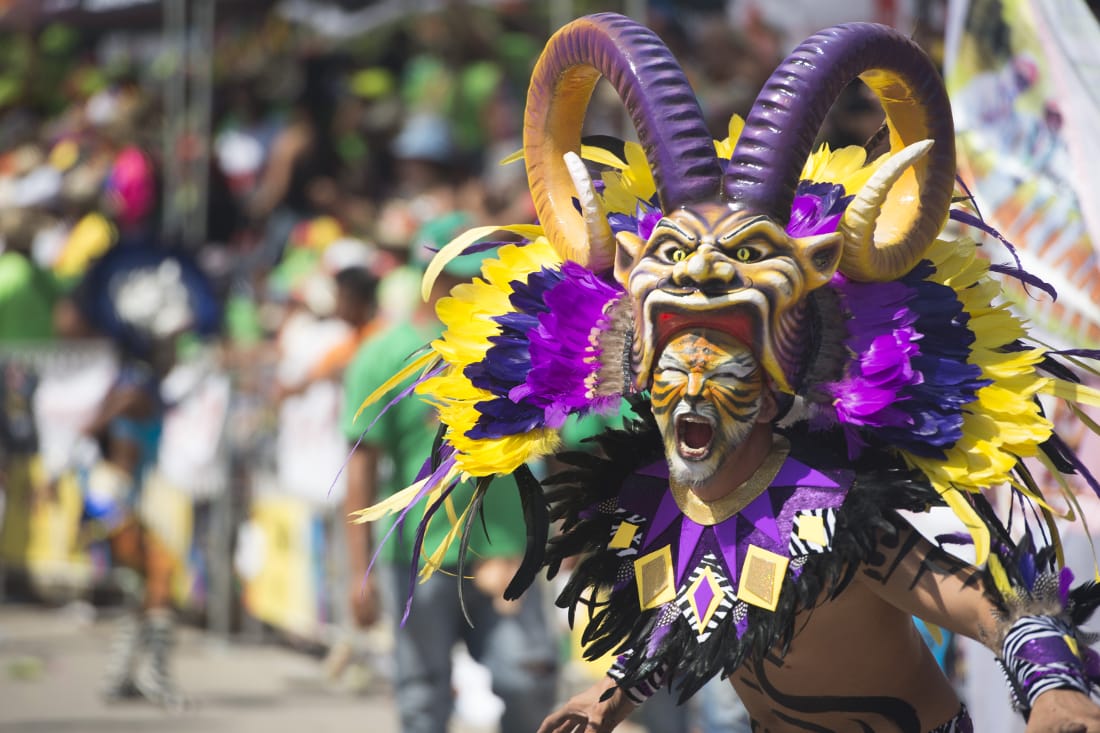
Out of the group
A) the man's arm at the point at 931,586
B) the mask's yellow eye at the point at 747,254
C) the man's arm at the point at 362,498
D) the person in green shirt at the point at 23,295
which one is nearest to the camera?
the man's arm at the point at 931,586

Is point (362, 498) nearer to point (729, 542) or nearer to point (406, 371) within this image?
point (406, 371)

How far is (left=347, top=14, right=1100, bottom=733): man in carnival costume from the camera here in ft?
8.80

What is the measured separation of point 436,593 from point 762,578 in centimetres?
236

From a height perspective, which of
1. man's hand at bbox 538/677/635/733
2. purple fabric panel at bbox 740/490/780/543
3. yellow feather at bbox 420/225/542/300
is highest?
yellow feather at bbox 420/225/542/300

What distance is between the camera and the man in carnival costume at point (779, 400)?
2682mm

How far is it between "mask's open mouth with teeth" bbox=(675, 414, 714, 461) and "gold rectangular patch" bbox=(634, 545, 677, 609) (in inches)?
9.7

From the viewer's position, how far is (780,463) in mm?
2873

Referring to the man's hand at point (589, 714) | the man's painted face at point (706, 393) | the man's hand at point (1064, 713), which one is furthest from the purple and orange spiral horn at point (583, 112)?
the man's hand at point (1064, 713)

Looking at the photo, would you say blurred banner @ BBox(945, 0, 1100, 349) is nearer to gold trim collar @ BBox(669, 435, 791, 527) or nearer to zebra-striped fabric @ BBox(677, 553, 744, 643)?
gold trim collar @ BBox(669, 435, 791, 527)

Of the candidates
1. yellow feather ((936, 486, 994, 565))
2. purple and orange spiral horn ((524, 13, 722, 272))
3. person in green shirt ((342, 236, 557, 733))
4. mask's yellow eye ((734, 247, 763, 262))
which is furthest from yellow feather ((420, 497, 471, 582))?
person in green shirt ((342, 236, 557, 733))

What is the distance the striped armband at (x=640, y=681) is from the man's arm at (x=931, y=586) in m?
0.40

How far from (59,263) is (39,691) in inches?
166

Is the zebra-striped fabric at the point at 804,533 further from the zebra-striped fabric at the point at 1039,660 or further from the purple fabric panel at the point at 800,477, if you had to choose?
the zebra-striped fabric at the point at 1039,660

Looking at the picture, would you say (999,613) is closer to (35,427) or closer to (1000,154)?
(1000,154)
